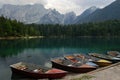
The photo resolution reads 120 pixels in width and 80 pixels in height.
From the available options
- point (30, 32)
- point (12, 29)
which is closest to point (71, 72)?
point (12, 29)

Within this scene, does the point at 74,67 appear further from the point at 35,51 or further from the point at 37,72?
the point at 35,51

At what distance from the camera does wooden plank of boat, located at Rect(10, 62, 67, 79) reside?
33781 millimetres

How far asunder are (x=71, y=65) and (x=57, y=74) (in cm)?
801

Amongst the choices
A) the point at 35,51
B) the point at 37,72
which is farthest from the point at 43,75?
the point at 35,51

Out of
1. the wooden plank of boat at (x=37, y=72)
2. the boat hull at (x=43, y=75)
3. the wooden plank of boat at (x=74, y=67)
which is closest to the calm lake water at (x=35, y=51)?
the wooden plank of boat at (x=37, y=72)

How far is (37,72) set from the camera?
A: 34844 mm

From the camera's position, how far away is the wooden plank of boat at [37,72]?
33781mm

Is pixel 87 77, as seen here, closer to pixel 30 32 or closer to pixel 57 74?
pixel 57 74

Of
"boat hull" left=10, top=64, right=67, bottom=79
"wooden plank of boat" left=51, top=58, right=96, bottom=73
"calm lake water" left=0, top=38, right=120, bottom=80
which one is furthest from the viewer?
"calm lake water" left=0, top=38, right=120, bottom=80

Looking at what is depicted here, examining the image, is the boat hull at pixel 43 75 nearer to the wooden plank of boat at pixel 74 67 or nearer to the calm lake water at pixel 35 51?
the calm lake water at pixel 35 51

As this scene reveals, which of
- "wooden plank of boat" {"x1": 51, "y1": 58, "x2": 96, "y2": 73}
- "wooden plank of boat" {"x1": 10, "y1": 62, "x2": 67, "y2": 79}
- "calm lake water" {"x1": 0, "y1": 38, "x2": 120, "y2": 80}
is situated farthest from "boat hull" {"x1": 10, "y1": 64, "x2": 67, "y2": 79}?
"wooden plank of boat" {"x1": 51, "y1": 58, "x2": 96, "y2": 73}

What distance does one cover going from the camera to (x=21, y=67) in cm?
3897

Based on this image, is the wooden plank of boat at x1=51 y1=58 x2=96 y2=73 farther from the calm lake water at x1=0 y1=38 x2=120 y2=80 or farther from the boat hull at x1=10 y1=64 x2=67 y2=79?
the calm lake water at x1=0 y1=38 x2=120 y2=80

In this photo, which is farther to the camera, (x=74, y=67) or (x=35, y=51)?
(x=35, y=51)
